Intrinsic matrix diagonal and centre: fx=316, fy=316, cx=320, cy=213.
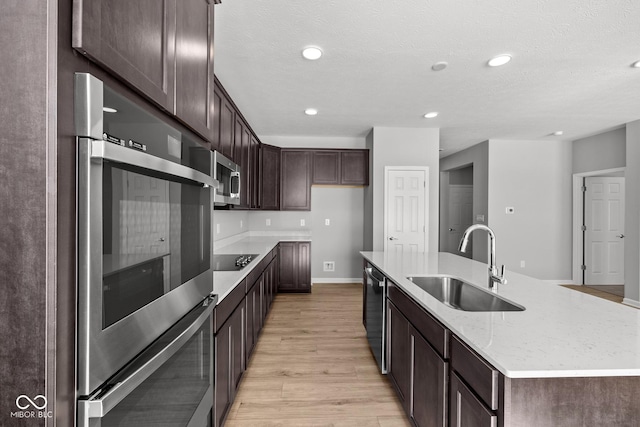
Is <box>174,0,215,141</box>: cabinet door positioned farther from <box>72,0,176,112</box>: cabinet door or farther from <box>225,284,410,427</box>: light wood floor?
<box>225,284,410,427</box>: light wood floor

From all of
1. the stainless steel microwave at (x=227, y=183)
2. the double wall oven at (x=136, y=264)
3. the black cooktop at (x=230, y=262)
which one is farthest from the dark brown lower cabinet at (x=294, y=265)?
the double wall oven at (x=136, y=264)

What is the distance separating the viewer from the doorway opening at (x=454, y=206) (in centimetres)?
766

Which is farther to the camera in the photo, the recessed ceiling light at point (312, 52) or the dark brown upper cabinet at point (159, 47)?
the recessed ceiling light at point (312, 52)

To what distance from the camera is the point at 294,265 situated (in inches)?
197

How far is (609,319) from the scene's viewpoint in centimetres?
130

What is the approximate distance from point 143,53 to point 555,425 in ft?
5.37

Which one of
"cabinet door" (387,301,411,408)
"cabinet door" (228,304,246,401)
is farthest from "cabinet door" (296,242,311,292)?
"cabinet door" (387,301,411,408)

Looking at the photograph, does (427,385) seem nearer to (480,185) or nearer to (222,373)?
(222,373)

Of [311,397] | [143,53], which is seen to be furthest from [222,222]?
[143,53]

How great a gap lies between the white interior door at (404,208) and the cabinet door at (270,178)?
1.78 metres

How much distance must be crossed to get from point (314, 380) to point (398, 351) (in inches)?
30.4

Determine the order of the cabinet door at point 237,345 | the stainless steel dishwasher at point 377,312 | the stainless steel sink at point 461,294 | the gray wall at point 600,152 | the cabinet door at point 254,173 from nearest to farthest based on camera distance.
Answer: the stainless steel sink at point 461,294, the cabinet door at point 237,345, the stainless steel dishwasher at point 377,312, the cabinet door at point 254,173, the gray wall at point 600,152

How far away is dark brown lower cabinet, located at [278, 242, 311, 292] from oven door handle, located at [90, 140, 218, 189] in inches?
154

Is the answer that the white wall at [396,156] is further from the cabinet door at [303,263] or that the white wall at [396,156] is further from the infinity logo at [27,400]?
the infinity logo at [27,400]
